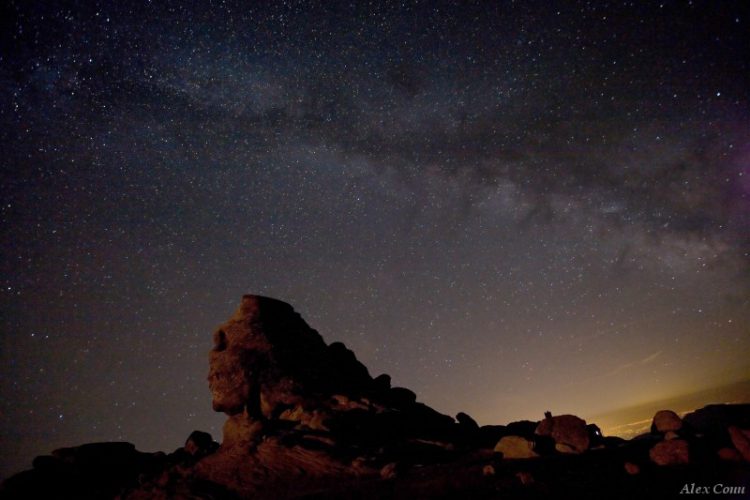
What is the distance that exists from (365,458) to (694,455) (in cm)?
1256

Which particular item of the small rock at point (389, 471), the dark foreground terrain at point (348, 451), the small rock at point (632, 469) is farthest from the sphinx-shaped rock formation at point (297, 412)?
the small rock at point (632, 469)

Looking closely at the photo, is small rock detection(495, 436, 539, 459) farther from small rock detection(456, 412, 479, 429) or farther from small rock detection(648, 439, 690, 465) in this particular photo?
small rock detection(456, 412, 479, 429)

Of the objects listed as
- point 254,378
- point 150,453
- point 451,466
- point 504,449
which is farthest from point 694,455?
point 150,453

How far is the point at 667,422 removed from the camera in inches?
752

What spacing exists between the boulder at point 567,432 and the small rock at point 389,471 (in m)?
7.44

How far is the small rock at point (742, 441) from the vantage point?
13008 millimetres

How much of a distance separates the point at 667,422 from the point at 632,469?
344 inches

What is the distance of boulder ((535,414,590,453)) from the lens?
1681 centimetres

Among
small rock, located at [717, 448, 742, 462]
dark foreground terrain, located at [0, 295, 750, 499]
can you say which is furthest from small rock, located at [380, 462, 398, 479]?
small rock, located at [717, 448, 742, 462]

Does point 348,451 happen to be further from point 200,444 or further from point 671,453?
point 671,453

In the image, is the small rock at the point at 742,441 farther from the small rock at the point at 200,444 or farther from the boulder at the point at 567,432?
the small rock at the point at 200,444

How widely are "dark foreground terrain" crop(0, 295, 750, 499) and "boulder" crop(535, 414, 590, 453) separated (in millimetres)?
51

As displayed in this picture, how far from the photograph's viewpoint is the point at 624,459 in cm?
1441

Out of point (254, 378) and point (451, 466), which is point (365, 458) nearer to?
point (451, 466)
